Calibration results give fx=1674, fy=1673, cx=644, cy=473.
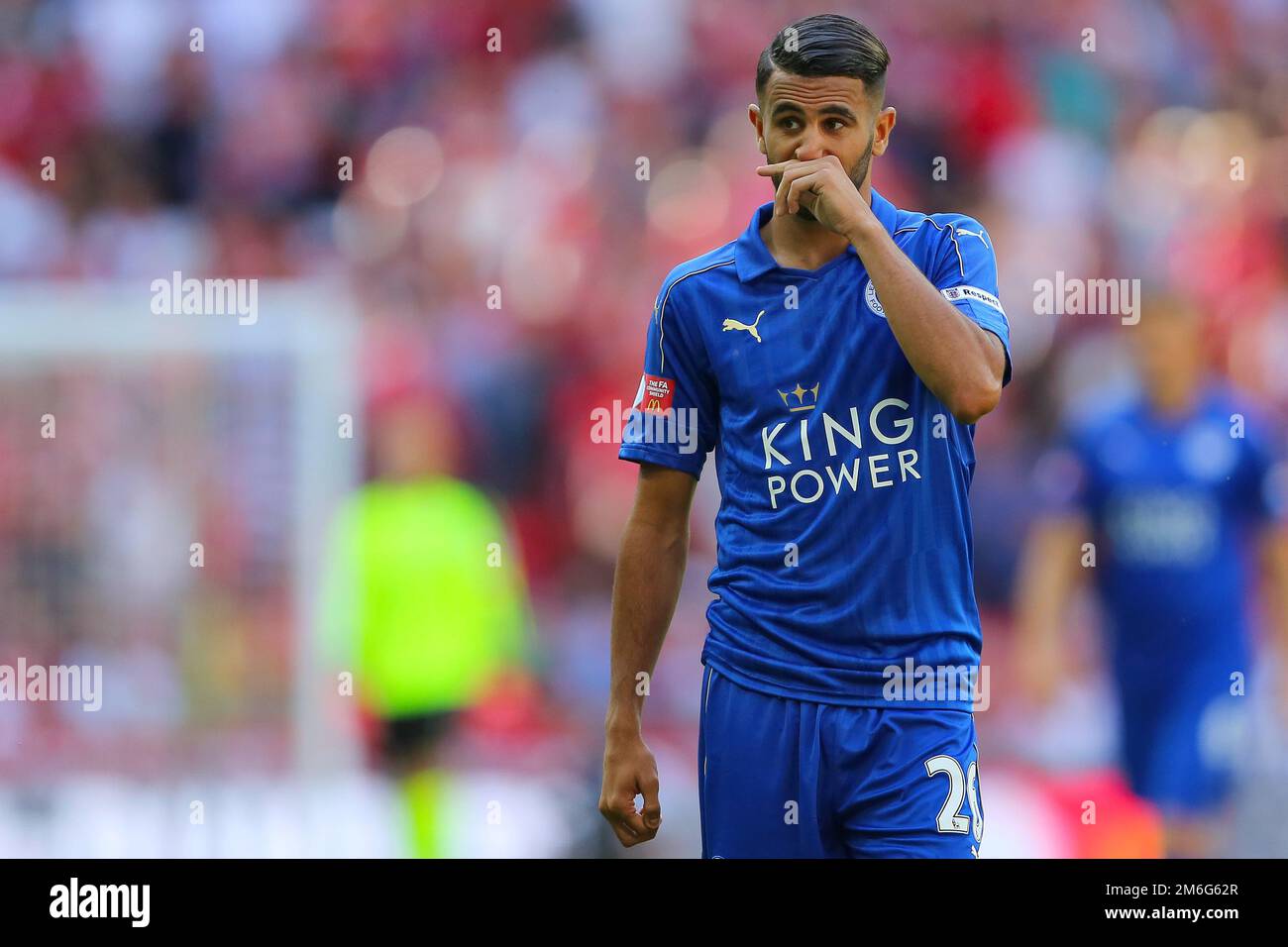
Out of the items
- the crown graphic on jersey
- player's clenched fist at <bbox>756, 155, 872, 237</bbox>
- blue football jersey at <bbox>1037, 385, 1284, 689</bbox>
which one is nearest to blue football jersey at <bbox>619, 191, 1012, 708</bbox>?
the crown graphic on jersey

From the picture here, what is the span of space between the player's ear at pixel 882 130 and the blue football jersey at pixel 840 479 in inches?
4.0

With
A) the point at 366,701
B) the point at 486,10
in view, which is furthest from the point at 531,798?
the point at 486,10

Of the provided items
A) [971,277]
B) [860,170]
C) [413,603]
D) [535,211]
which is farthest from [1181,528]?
[535,211]

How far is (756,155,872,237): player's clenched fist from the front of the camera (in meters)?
2.84

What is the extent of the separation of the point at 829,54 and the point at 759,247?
40 centimetres

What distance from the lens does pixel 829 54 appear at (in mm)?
2965

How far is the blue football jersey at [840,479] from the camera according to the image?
2.97 m

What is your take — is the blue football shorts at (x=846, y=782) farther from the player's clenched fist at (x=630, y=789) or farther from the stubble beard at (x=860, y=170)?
the stubble beard at (x=860, y=170)

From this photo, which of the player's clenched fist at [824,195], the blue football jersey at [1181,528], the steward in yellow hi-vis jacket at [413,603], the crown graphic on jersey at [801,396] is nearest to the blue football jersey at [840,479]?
the crown graphic on jersey at [801,396]

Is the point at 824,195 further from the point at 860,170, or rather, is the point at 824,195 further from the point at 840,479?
the point at 840,479

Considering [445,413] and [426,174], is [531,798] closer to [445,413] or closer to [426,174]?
[445,413]

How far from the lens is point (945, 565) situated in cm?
300
